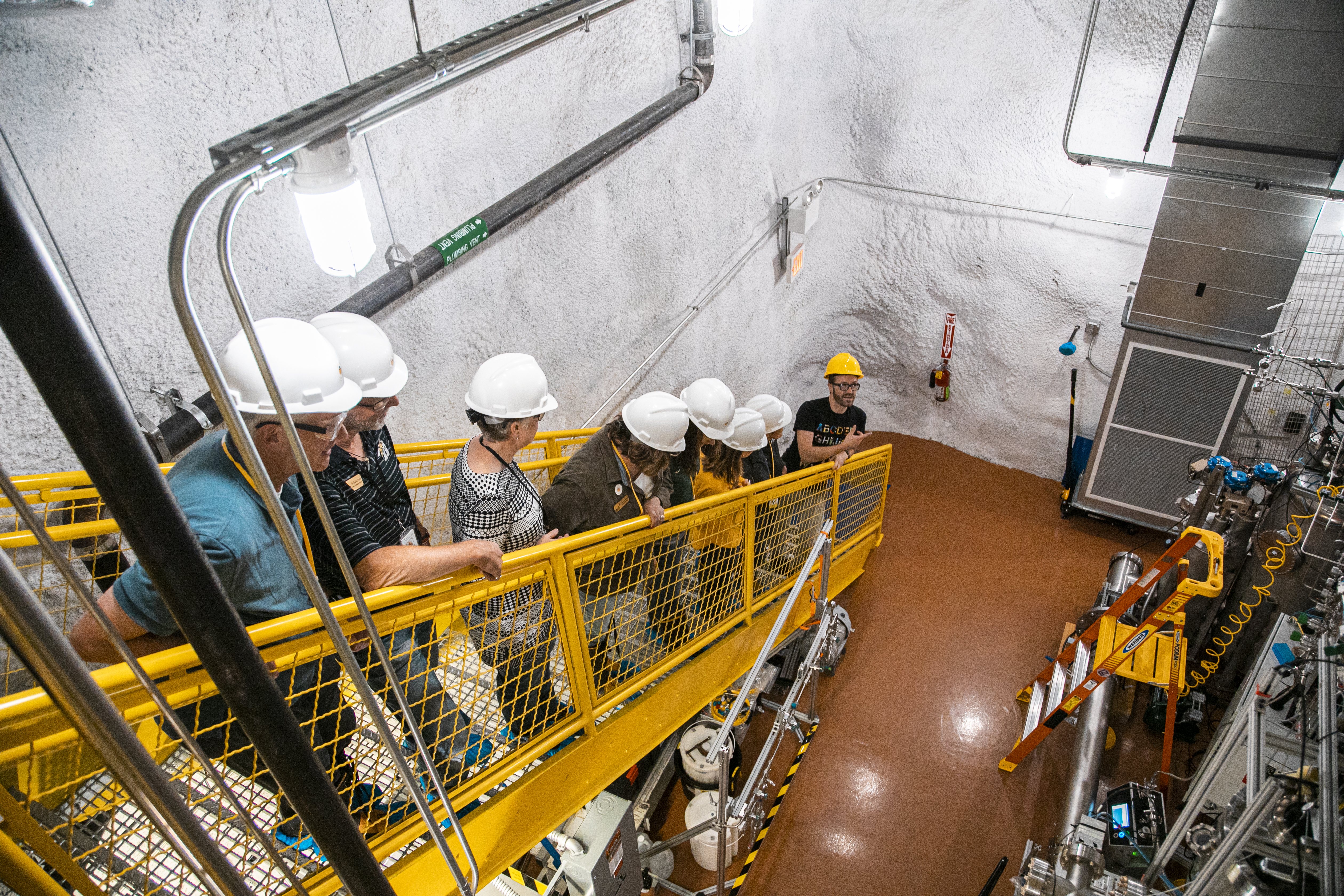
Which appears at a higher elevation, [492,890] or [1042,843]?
[492,890]

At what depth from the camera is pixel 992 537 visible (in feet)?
23.4

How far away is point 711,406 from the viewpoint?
4.08 m

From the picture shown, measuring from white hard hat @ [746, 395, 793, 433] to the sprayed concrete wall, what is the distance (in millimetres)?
834

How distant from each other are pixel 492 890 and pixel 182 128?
329cm

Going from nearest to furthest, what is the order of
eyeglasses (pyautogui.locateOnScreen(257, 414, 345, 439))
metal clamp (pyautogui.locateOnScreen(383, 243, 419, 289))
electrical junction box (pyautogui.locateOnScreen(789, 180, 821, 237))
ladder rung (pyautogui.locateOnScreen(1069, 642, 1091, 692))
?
eyeglasses (pyautogui.locateOnScreen(257, 414, 345, 439)), metal clamp (pyautogui.locateOnScreen(383, 243, 419, 289)), ladder rung (pyautogui.locateOnScreen(1069, 642, 1091, 692)), electrical junction box (pyautogui.locateOnScreen(789, 180, 821, 237))

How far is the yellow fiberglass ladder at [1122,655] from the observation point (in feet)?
13.5

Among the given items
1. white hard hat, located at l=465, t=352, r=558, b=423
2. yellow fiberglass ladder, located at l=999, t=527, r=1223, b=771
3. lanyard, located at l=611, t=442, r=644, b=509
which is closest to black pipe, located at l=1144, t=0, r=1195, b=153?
yellow fiberglass ladder, located at l=999, t=527, r=1223, b=771

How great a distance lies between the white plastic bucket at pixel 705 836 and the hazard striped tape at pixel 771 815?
11 cm

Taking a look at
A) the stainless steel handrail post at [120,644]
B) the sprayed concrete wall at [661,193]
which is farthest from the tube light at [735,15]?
the stainless steel handrail post at [120,644]

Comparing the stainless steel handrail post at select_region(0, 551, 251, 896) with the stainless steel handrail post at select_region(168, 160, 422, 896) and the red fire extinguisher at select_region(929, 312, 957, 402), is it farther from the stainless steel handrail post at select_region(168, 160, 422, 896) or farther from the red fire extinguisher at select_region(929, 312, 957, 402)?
the red fire extinguisher at select_region(929, 312, 957, 402)

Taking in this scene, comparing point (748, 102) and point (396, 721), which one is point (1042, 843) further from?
point (748, 102)

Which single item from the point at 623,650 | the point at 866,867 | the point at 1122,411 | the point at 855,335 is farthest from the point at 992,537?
the point at 623,650

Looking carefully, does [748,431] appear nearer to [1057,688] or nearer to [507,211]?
[507,211]

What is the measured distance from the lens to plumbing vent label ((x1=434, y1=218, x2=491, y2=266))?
3457mm
